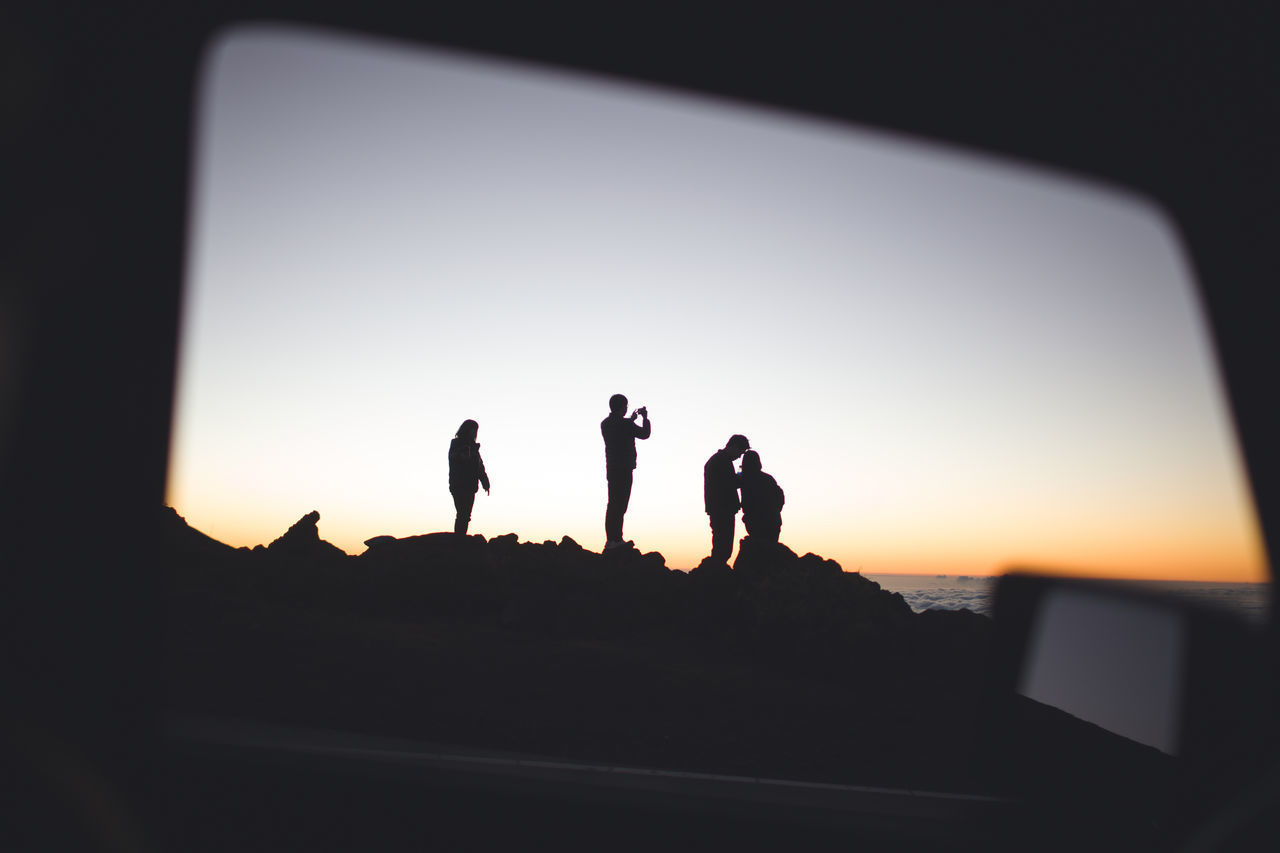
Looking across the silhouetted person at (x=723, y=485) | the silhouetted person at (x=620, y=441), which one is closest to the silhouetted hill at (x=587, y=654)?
the silhouetted person at (x=723, y=485)

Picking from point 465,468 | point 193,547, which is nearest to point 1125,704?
point 465,468

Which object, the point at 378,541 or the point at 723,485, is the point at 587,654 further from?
the point at 378,541

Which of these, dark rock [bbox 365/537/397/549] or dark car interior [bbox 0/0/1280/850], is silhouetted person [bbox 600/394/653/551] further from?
dark car interior [bbox 0/0/1280/850]

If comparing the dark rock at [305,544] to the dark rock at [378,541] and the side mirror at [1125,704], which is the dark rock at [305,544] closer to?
the dark rock at [378,541]

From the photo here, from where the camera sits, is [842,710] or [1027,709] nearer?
[1027,709]

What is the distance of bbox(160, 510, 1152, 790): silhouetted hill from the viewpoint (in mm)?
6281

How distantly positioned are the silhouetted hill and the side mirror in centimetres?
9

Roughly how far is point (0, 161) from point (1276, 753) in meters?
2.48

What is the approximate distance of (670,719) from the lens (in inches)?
283

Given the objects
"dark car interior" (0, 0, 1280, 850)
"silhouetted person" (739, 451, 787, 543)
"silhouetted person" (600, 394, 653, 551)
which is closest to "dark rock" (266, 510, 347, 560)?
"silhouetted person" (600, 394, 653, 551)

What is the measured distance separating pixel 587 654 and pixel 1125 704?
8535mm

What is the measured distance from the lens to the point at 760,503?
1267 centimetres

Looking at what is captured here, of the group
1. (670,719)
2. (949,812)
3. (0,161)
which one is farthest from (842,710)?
(0,161)

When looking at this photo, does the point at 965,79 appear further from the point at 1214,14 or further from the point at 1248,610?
the point at 1248,610
